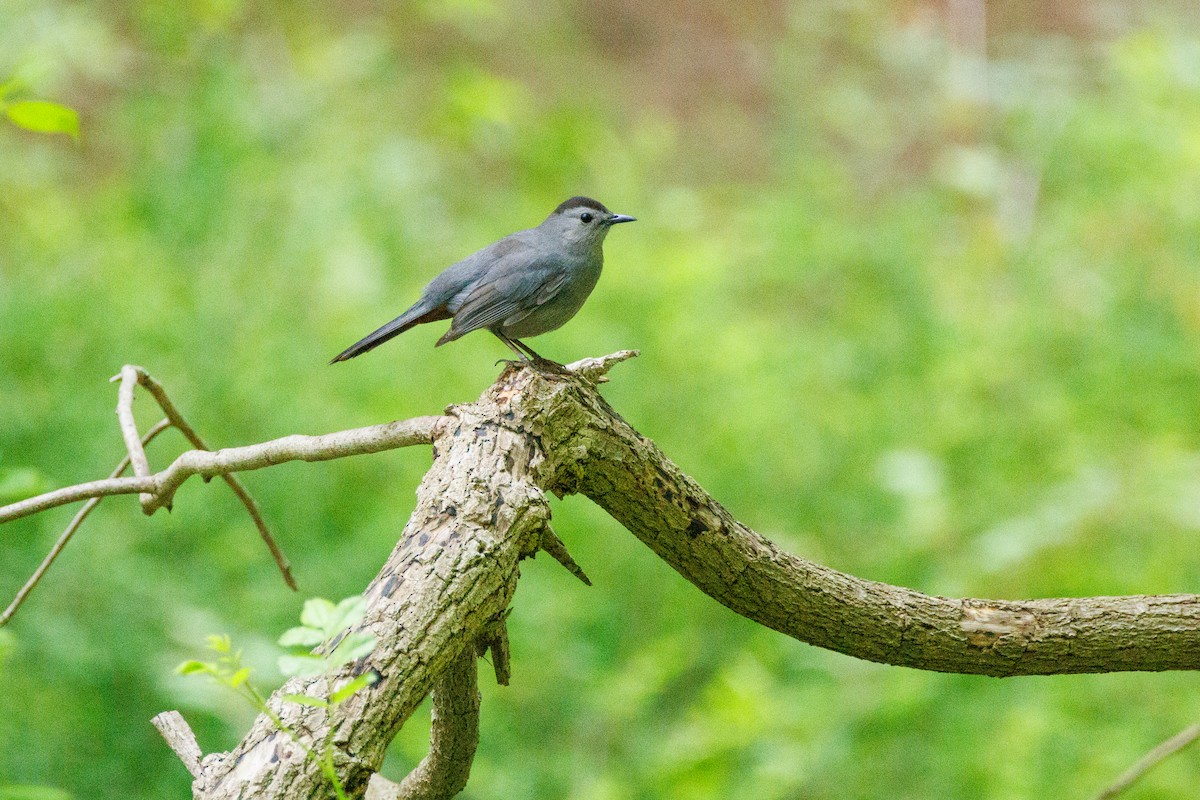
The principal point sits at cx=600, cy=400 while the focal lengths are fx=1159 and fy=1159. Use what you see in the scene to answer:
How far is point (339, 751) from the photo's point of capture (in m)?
1.18

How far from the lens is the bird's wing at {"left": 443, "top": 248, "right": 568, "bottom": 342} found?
8.37 feet

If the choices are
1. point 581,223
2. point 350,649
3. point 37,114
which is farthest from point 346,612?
point 581,223

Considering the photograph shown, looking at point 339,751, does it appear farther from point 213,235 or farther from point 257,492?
point 213,235

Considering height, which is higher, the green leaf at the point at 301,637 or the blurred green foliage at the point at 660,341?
the blurred green foliage at the point at 660,341

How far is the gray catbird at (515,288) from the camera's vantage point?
2559mm

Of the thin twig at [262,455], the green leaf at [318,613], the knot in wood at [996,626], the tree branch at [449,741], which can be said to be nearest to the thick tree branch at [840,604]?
the knot in wood at [996,626]

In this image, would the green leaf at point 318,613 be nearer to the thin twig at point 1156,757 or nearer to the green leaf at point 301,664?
the green leaf at point 301,664

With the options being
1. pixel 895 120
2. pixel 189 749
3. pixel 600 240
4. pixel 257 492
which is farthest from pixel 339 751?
pixel 895 120

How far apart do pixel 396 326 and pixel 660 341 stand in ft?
9.42

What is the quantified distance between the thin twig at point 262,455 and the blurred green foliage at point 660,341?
3.8 inches

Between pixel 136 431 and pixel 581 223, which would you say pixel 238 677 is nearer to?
pixel 136 431

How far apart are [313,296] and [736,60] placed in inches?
215

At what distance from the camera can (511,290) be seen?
2.57 m

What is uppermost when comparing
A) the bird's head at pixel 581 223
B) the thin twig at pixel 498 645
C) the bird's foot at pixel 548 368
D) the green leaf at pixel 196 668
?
the bird's head at pixel 581 223
